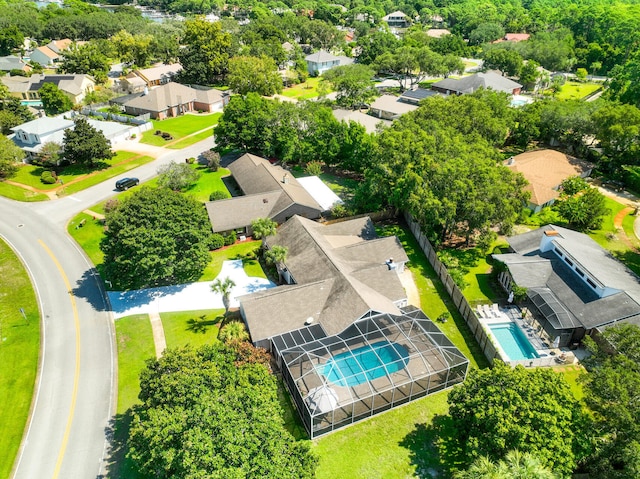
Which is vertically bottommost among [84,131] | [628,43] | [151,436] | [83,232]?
[83,232]

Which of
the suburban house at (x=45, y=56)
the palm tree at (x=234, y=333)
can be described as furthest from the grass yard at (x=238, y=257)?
the suburban house at (x=45, y=56)

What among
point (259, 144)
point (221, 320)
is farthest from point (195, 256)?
point (259, 144)

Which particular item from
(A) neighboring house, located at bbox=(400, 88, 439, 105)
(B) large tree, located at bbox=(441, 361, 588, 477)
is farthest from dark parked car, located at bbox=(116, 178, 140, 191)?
(A) neighboring house, located at bbox=(400, 88, 439, 105)

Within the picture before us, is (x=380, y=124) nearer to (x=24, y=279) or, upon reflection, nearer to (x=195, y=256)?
(x=195, y=256)

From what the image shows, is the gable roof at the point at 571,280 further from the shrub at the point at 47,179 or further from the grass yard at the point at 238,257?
the shrub at the point at 47,179

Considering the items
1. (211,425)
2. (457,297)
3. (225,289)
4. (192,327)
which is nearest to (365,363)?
(211,425)

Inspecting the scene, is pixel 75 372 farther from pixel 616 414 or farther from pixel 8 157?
pixel 8 157
